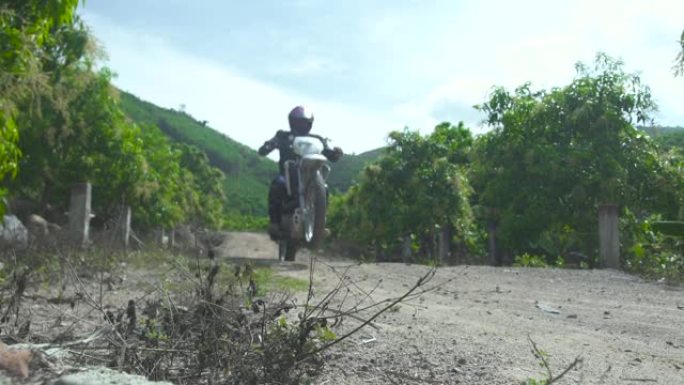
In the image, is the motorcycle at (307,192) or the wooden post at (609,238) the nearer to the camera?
the motorcycle at (307,192)

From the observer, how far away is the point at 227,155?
9312cm

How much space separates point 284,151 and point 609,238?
4.60m

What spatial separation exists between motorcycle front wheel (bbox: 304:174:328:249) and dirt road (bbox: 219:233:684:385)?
186cm

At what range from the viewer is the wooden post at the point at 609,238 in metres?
10.5

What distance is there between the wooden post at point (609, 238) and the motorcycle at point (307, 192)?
3911 millimetres

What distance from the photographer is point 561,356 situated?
12.4ft

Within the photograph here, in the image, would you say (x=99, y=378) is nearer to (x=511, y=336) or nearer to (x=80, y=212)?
(x=511, y=336)

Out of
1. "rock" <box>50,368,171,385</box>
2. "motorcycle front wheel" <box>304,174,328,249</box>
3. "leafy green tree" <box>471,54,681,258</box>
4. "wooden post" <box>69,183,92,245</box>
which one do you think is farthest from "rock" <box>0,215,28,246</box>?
"leafy green tree" <box>471,54,681,258</box>

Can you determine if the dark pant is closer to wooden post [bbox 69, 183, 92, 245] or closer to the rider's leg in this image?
the rider's leg

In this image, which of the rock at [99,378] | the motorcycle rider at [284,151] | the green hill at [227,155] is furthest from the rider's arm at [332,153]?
the green hill at [227,155]

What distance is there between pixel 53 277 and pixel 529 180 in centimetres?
1162

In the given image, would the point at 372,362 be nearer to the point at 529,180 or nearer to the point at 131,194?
the point at 529,180

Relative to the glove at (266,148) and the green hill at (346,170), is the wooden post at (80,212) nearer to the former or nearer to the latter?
the glove at (266,148)

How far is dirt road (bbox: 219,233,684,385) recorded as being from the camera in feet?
11.0
